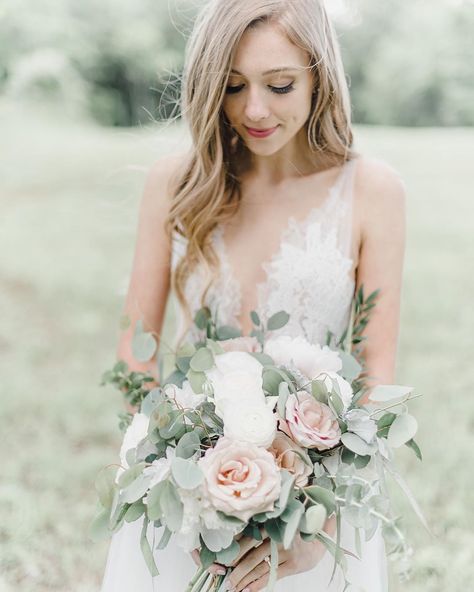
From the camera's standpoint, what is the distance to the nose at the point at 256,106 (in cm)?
187

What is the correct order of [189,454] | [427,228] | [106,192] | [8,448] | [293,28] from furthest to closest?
[106,192] < [427,228] < [8,448] < [293,28] < [189,454]

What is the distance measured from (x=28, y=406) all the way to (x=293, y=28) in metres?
3.17

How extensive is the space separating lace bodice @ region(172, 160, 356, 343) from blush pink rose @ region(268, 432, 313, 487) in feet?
2.36

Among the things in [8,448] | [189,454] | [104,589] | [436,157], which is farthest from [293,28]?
[436,157]

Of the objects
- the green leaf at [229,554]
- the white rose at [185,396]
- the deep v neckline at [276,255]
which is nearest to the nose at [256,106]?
the deep v neckline at [276,255]

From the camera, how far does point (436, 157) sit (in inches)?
343

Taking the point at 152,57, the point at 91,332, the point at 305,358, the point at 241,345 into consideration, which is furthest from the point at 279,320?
the point at 152,57

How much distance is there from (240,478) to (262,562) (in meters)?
0.31

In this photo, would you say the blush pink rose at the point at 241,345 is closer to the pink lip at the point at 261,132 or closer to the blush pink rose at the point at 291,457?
the blush pink rose at the point at 291,457

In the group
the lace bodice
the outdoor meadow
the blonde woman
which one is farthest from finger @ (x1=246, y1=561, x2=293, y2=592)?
the outdoor meadow

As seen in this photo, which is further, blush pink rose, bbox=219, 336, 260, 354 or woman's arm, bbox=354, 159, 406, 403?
woman's arm, bbox=354, 159, 406, 403

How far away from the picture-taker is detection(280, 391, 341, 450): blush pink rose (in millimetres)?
1393

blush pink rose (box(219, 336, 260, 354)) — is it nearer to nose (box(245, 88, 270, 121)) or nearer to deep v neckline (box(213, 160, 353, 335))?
deep v neckline (box(213, 160, 353, 335))

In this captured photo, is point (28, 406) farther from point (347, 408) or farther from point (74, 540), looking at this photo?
point (347, 408)
